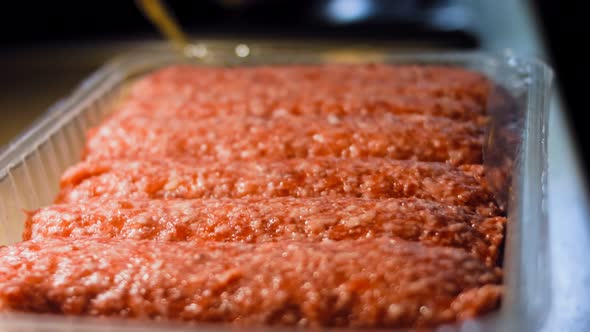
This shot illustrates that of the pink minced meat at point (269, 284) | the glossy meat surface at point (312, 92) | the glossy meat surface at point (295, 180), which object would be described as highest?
the glossy meat surface at point (312, 92)

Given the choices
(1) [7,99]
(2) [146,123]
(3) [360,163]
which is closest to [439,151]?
(3) [360,163]

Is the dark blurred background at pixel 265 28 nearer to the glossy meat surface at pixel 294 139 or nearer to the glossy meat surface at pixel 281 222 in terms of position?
the glossy meat surface at pixel 294 139

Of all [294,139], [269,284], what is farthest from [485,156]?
[269,284]

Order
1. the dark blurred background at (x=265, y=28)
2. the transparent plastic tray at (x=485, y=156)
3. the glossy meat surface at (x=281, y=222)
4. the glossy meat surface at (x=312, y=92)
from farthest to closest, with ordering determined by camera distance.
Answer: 1. the dark blurred background at (x=265, y=28)
2. the glossy meat surface at (x=312, y=92)
3. the glossy meat surface at (x=281, y=222)
4. the transparent plastic tray at (x=485, y=156)

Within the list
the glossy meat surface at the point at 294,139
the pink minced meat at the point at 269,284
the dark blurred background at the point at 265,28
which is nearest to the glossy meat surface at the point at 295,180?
the glossy meat surface at the point at 294,139

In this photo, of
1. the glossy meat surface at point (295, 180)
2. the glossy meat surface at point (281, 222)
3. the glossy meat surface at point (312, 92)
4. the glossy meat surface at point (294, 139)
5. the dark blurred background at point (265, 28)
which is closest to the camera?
the glossy meat surface at point (281, 222)

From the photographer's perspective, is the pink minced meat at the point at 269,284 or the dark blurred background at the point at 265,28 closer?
the pink minced meat at the point at 269,284

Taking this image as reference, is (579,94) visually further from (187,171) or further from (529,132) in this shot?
(187,171)
